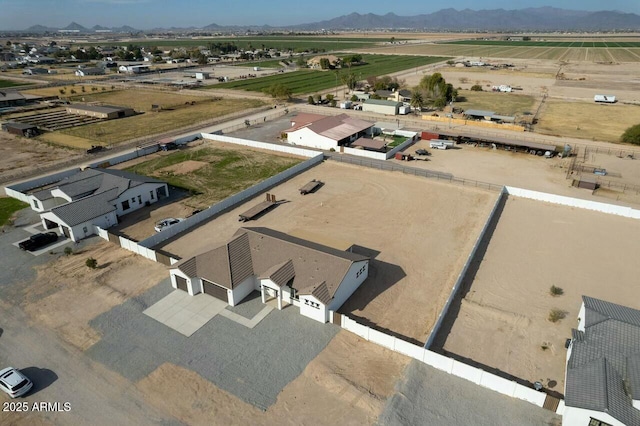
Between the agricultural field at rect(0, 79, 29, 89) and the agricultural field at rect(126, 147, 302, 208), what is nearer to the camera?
the agricultural field at rect(126, 147, 302, 208)

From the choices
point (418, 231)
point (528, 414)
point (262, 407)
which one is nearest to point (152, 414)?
point (262, 407)

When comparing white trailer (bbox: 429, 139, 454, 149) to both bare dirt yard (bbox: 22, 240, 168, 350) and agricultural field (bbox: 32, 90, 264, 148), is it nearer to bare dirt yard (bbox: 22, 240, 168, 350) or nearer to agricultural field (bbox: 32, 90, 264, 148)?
agricultural field (bbox: 32, 90, 264, 148)

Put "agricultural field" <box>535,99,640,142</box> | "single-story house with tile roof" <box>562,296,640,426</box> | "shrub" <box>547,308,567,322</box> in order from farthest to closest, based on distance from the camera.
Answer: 1. "agricultural field" <box>535,99,640,142</box>
2. "shrub" <box>547,308,567,322</box>
3. "single-story house with tile roof" <box>562,296,640,426</box>

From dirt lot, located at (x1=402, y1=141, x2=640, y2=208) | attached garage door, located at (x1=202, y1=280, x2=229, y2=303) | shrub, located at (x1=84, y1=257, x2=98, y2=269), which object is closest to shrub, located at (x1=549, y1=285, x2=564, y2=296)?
dirt lot, located at (x1=402, y1=141, x2=640, y2=208)

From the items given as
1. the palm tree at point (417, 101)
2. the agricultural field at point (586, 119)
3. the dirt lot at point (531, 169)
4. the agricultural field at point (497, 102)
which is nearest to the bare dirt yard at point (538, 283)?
the dirt lot at point (531, 169)

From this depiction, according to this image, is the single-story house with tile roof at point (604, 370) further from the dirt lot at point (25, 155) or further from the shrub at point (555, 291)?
the dirt lot at point (25, 155)

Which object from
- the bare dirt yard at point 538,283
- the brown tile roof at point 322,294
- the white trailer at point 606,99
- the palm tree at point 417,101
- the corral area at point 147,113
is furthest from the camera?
the white trailer at point 606,99

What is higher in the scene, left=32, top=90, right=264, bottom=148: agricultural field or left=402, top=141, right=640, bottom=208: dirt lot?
left=32, top=90, right=264, bottom=148: agricultural field
